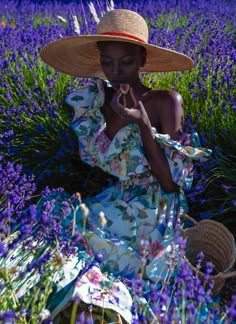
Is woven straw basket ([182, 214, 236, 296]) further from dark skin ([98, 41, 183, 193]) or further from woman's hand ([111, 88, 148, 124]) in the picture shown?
woman's hand ([111, 88, 148, 124])

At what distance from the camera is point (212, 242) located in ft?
10.0

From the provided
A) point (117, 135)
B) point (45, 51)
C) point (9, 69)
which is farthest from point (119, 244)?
point (9, 69)

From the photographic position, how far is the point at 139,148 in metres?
2.83

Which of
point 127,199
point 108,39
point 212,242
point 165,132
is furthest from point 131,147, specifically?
point 212,242

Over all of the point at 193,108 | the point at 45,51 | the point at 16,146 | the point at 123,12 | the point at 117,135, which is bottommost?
the point at 16,146

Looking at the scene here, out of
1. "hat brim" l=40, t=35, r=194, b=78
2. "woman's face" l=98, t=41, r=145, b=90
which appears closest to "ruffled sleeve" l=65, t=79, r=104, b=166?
"hat brim" l=40, t=35, r=194, b=78

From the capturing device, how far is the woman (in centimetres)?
272

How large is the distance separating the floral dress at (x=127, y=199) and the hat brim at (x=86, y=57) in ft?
0.51

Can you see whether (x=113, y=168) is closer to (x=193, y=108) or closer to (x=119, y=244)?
(x=119, y=244)

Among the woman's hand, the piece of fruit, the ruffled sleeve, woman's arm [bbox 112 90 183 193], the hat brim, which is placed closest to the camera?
the woman's hand

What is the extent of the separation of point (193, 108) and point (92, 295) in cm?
170

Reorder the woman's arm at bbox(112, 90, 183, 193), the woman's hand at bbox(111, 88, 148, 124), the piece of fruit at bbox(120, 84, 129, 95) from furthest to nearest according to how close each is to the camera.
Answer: the woman's arm at bbox(112, 90, 183, 193), the piece of fruit at bbox(120, 84, 129, 95), the woman's hand at bbox(111, 88, 148, 124)

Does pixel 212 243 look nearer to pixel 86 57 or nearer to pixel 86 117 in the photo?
pixel 86 117

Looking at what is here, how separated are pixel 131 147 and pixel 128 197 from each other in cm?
28
